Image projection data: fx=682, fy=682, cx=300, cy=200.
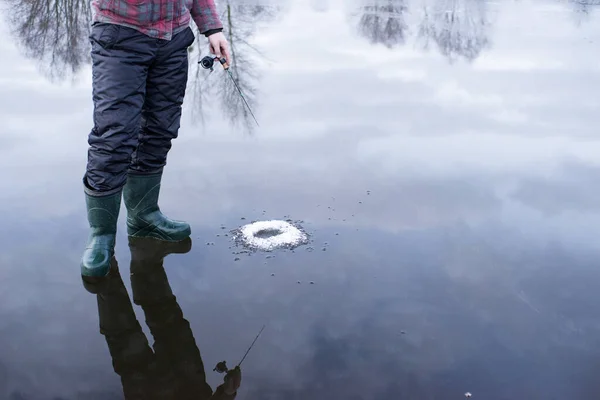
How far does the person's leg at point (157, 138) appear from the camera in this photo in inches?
127

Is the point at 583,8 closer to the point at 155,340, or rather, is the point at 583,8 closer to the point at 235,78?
the point at 235,78

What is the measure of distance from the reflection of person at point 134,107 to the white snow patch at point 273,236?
1.05ft

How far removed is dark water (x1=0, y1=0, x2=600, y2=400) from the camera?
2.54m

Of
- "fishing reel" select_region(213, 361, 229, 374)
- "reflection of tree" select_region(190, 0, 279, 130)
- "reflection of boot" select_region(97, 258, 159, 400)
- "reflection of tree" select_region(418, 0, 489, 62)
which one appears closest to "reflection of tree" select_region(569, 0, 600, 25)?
"reflection of tree" select_region(418, 0, 489, 62)

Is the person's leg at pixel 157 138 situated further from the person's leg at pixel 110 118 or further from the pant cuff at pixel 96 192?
the pant cuff at pixel 96 192

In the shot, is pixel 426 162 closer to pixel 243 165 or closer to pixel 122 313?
pixel 243 165

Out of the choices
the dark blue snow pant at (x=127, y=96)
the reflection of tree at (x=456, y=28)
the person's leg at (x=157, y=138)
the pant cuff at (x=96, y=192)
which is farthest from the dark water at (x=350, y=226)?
the reflection of tree at (x=456, y=28)

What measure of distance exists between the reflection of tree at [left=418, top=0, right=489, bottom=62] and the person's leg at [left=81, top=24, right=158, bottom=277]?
17.2 ft

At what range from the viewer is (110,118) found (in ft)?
9.84

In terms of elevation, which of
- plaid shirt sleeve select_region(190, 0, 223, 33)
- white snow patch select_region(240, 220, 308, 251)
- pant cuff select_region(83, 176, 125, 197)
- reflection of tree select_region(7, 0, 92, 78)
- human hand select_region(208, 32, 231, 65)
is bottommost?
white snow patch select_region(240, 220, 308, 251)

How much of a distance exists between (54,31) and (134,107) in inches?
234

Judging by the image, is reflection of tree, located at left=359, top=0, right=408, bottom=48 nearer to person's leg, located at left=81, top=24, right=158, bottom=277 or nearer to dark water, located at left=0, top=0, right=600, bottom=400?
dark water, located at left=0, top=0, right=600, bottom=400

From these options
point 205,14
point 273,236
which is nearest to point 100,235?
point 273,236

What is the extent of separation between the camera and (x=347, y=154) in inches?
187
